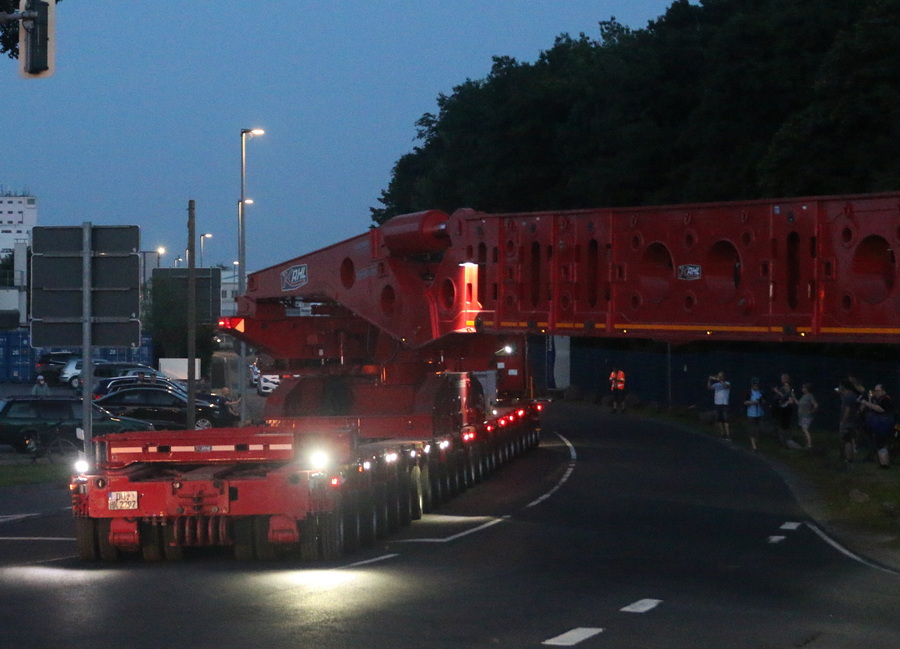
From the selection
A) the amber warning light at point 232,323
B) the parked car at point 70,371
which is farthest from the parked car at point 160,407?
Result: the parked car at point 70,371

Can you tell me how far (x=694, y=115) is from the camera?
54.1 m

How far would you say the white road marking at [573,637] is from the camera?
34.2ft

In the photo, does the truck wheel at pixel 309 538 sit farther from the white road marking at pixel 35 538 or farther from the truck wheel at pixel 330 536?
A: the white road marking at pixel 35 538

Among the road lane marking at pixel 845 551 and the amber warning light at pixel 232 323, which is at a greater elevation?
the amber warning light at pixel 232 323

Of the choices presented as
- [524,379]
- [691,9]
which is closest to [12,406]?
[524,379]

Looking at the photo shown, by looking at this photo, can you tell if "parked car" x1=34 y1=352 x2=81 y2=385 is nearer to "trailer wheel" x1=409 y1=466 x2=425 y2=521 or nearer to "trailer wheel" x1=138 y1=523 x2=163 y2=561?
"trailer wheel" x1=409 y1=466 x2=425 y2=521

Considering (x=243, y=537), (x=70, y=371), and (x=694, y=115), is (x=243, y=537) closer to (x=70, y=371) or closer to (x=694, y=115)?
(x=694, y=115)

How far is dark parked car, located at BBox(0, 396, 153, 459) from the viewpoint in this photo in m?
33.8

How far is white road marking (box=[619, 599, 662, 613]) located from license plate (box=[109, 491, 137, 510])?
5.88 metres

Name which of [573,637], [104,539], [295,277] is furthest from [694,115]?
[573,637]

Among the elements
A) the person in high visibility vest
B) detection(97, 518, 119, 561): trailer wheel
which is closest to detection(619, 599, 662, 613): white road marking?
detection(97, 518, 119, 561): trailer wheel

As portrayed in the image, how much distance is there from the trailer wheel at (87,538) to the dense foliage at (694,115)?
29.4 meters

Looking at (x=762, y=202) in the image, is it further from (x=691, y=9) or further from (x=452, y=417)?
(x=691, y=9)

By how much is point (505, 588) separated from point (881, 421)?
1677 cm
